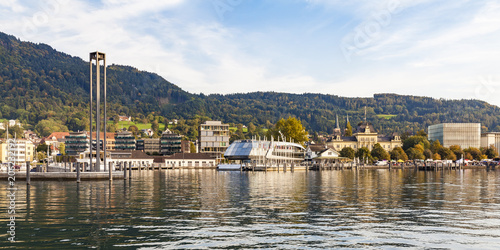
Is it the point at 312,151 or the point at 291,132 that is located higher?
the point at 291,132

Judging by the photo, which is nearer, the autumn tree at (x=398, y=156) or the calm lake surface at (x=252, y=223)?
the calm lake surface at (x=252, y=223)

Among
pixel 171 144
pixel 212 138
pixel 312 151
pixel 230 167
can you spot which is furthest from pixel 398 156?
pixel 171 144

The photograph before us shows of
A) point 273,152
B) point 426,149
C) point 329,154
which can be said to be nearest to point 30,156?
point 273,152

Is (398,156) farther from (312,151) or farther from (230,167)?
(230,167)

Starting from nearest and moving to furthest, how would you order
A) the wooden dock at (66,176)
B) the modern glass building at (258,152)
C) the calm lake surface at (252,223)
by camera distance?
the calm lake surface at (252,223) < the wooden dock at (66,176) < the modern glass building at (258,152)

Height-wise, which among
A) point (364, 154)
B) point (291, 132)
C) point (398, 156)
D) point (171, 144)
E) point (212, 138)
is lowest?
point (398, 156)

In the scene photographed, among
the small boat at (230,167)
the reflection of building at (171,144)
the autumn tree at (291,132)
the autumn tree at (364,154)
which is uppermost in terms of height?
the autumn tree at (291,132)

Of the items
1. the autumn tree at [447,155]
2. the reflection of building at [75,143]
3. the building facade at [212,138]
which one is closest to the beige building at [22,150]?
the reflection of building at [75,143]

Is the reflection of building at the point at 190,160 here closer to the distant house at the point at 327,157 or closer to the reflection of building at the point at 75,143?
the distant house at the point at 327,157

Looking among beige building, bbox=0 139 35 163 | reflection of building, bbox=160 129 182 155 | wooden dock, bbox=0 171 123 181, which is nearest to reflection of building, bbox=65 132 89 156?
beige building, bbox=0 139 35 163

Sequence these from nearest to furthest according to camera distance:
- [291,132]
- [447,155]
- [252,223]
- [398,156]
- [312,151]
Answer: [252,223] → [291,132] → [312,151] → [398,156] → [447,155]

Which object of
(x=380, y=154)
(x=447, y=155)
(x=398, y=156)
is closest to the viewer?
(x=398, y=156)

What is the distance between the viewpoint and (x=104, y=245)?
16.6 meters

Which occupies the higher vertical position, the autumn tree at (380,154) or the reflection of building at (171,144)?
the reflection of building at (171,144)
